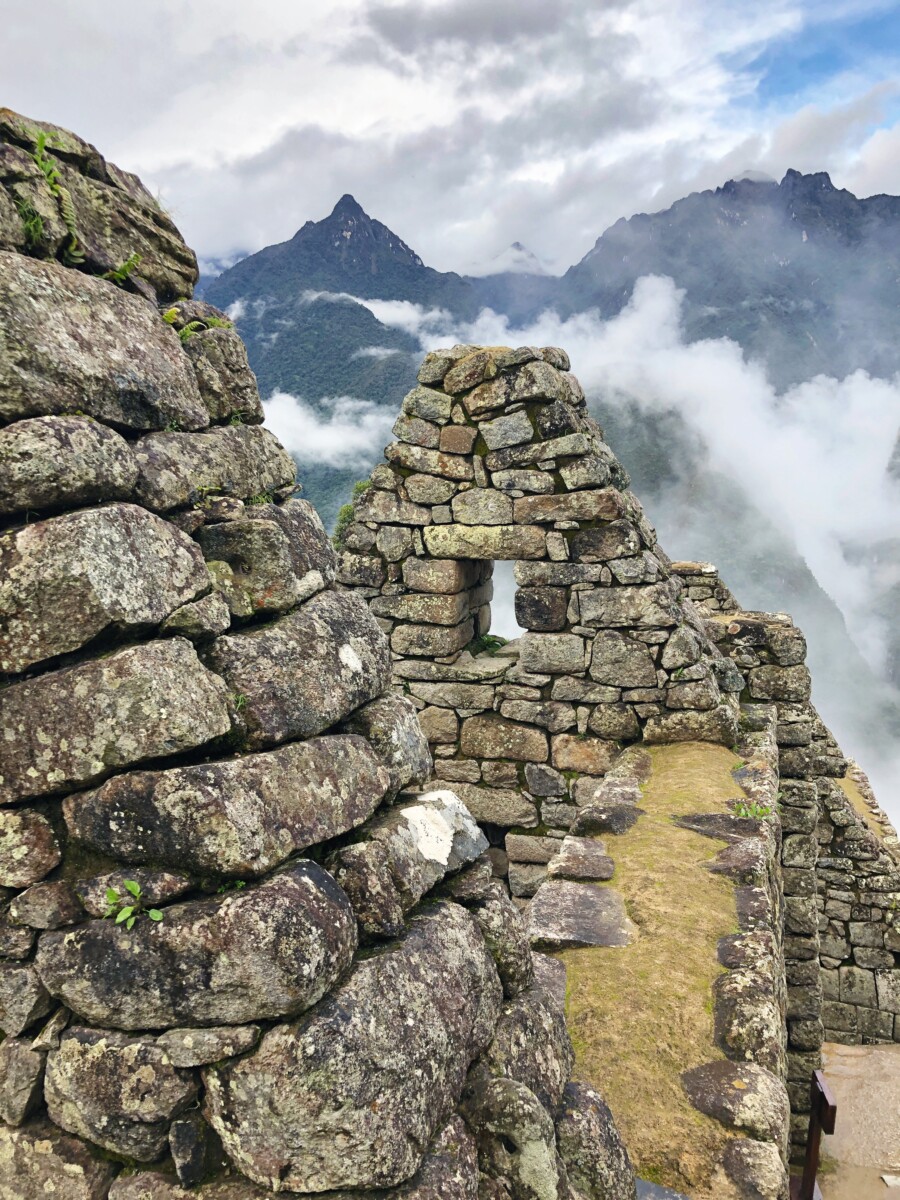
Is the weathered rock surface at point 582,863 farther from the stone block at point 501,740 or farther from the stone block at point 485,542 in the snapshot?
the stone block at point 485,542

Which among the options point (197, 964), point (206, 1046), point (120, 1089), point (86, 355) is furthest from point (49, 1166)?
point (86, 355)

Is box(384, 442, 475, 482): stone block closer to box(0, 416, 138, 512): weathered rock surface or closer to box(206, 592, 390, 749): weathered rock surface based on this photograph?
box(206, 592, 390, 749): weathered rock surface

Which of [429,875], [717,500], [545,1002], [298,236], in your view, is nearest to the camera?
[429,875]

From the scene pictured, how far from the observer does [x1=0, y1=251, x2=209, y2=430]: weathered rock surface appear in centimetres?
195

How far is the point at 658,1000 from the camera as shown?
3.42 m

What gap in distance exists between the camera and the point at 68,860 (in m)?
1.93

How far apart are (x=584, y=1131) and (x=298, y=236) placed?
54.1 meters

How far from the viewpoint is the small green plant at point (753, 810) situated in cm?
510

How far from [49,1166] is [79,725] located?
1090 millimetres

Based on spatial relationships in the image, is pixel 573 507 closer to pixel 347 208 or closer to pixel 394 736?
pixel 394 736

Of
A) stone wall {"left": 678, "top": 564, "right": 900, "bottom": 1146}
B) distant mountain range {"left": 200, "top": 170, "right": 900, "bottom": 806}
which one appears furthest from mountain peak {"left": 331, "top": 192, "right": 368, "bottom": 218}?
stone wall {"left": 678, "top": 564, "right": 900, "bottom": 1146}

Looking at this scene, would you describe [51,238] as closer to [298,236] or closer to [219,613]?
[219,613]

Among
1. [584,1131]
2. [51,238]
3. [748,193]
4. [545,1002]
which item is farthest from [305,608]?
[748,193]

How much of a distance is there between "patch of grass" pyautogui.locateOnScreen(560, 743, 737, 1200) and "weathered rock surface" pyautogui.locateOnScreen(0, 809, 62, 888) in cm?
226
